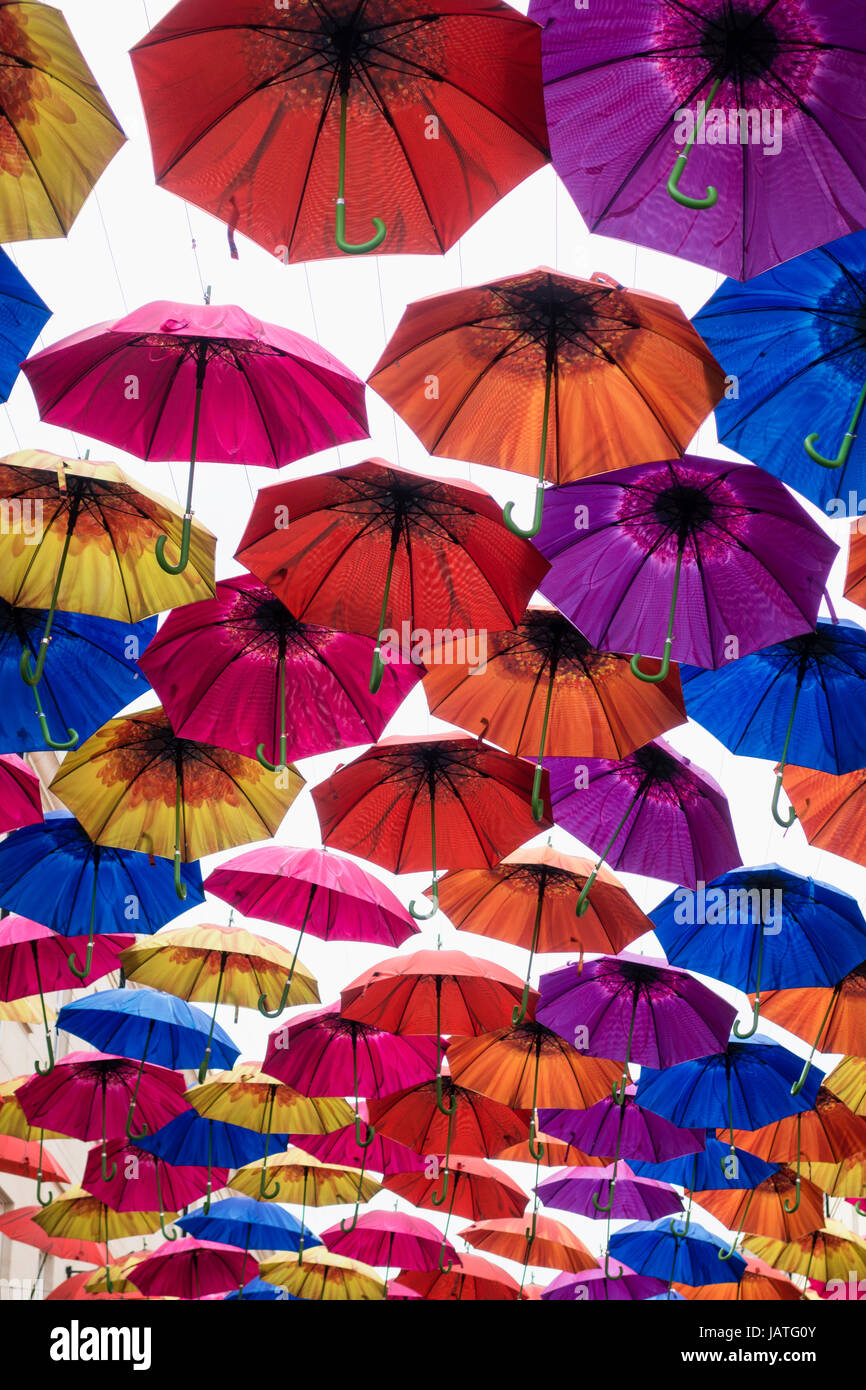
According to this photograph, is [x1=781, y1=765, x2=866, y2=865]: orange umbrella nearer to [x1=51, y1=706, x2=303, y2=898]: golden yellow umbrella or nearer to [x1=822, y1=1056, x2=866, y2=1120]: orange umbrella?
[x1=51, y1=706, x2=303, y2=898]: golden yellow umbrella

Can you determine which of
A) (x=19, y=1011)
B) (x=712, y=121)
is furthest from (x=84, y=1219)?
(x=712, y=121)

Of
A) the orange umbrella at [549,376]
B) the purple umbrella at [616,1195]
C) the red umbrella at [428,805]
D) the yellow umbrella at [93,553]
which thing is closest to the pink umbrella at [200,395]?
the orange umbrella at [549,376]

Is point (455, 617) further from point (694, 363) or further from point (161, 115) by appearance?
point (161, 115)

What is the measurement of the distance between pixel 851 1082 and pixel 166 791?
554cm

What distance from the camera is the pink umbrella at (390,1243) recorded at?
1098cm

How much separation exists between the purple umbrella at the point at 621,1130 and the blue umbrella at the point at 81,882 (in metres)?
3.99

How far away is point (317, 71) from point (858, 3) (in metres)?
1.63

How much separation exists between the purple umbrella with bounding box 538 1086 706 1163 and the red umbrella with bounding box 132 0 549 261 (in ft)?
25.4

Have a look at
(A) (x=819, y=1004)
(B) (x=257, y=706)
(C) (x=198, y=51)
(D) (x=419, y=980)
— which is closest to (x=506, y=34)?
(C) (x=198, y=51)

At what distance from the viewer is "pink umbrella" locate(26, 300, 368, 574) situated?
4570 millimetres

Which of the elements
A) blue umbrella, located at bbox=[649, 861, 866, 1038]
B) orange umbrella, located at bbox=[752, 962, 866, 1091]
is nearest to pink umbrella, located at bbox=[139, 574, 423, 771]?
blue umbrella, located at bbox=[649, 861, 866, 1038]

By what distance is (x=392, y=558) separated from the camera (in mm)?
5059

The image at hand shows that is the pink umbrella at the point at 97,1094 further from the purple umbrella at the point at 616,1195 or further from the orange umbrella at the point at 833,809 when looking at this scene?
the orange umbrella at the point at 833,809

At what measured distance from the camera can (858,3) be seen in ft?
11.0
